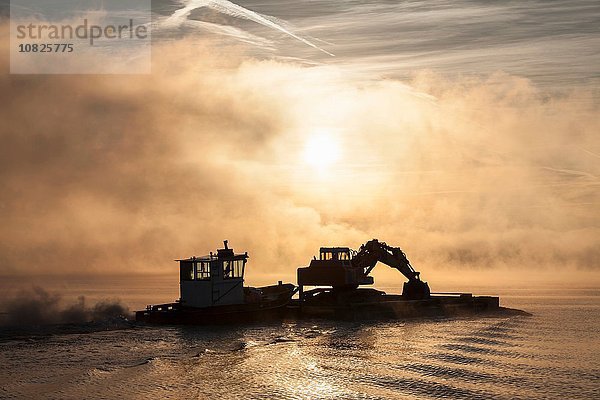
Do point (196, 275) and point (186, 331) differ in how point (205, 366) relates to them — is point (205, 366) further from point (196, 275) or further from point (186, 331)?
point (196, 275)

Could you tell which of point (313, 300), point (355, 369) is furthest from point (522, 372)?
point (313, 300)

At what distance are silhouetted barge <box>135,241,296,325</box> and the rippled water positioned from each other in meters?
2.22

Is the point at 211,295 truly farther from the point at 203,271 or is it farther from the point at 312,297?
the point at 312,297

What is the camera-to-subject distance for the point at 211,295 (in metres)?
63.8

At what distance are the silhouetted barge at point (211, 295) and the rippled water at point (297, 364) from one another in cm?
222

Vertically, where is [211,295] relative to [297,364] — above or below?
above

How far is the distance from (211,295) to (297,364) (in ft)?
63.5

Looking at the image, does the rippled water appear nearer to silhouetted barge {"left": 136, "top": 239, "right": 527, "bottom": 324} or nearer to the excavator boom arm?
silhouetted barge {"left": 136, "top": 239, "right": 527, "bottom": 324}

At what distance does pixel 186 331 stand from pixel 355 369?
20568 millimetres

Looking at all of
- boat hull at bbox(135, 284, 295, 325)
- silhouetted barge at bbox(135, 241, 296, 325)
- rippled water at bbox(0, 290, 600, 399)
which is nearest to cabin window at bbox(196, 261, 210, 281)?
silhouetted barge at bbox(135, 241, 296, 325)

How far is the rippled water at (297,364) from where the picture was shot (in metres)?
38.6

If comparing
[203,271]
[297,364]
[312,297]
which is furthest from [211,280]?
[297,364]

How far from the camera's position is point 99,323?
63.5 metres

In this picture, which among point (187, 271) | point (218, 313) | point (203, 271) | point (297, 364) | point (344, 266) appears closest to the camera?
point (297, 364)
